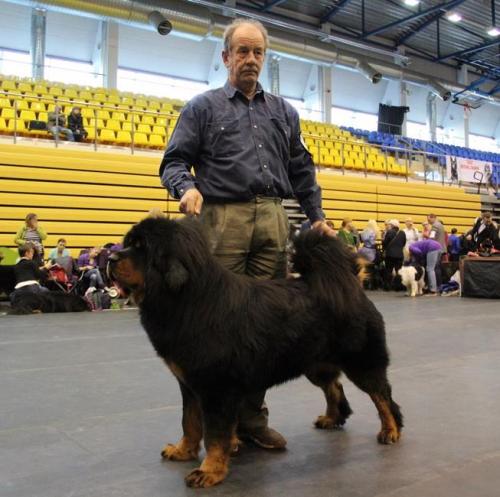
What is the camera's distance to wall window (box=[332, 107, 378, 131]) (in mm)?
24078

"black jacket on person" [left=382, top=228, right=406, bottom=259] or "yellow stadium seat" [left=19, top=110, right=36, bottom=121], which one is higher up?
"yellow stadium seat" [left=19, top=110, right=36, bottom=121]

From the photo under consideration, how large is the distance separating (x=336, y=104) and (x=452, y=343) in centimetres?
2042

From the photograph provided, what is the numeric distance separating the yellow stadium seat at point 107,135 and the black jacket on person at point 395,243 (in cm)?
681

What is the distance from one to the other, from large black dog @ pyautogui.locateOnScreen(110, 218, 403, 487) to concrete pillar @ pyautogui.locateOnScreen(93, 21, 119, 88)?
17107mm

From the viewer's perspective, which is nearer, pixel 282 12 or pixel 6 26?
pixel 6 26

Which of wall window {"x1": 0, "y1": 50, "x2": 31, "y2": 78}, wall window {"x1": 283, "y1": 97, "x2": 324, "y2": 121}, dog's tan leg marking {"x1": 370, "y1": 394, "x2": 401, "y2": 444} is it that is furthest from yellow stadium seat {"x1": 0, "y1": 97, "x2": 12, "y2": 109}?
wall window {"x1": 283, "y1": 97, "x2": 324, "y2": 121}

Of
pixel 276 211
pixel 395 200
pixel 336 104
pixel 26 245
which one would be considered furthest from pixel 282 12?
pixel 276 211

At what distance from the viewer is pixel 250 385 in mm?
2109

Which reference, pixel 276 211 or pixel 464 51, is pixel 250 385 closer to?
pixel 276 211

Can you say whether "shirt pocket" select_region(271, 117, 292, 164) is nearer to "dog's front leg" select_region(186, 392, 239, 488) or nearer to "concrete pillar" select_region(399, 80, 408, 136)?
"dog's front leg" select_region(186, 392, 239, 488)

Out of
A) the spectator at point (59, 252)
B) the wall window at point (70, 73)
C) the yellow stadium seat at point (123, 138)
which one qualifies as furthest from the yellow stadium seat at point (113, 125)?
the wall window at point (70, 73)

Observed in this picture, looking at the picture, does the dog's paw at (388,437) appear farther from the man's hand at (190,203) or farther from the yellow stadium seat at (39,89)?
the yellow stadium seat at (39,89)

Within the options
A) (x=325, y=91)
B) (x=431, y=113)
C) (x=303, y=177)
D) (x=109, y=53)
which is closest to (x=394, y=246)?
(x=303, y=177)

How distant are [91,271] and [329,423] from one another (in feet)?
22.7
